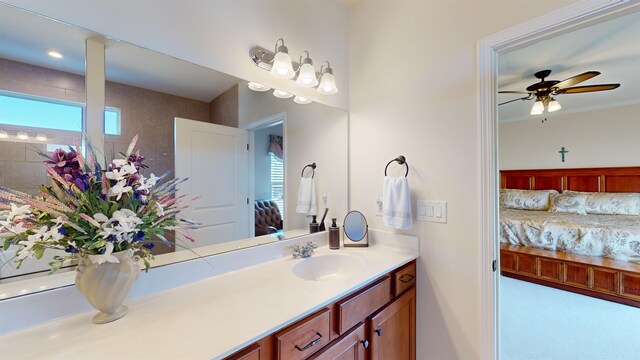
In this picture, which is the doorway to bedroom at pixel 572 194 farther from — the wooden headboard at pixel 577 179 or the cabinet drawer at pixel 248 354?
the cabinet drawer at pixel 248 354

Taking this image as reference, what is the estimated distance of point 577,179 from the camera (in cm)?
438

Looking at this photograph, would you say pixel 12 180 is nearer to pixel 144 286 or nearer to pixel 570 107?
pixel 144 286

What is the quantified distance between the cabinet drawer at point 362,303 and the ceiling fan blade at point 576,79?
270 cm

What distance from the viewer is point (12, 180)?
29.6 inches

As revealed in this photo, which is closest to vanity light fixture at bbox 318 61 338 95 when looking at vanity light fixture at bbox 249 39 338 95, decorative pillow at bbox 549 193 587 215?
vanity light fixture at bbox 249 39 338 95

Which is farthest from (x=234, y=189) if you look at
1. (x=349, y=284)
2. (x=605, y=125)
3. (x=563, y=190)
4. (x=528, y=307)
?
(x=605, y=125)

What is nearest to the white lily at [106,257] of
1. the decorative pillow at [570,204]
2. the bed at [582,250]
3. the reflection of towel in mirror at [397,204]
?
the reflection of towel in mirror at [397,204]

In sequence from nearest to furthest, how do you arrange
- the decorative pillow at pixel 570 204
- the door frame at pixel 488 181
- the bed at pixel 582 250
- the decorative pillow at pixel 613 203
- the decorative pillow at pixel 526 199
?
the door frame at pixel 488 181
the bed at pixel 582 250
the decorative pillow at pixel 613 203
the decorative pillow at pixel 570 204
the decorative pillow at pixel 526 199

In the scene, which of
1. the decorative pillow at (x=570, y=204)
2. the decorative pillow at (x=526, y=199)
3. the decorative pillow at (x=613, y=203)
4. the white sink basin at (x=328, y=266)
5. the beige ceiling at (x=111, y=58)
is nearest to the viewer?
the beige ceiling at (x=111, y=58)

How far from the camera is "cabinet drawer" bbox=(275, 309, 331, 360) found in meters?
0.80

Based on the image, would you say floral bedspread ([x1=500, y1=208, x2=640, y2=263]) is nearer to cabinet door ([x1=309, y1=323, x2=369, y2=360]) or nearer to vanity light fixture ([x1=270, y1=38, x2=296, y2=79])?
cabinet door ([x1=309, y1=323, x2=369, y2=360])

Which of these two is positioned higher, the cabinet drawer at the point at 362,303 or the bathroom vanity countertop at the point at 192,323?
the bathroom vanity countertop at the point at 192,323

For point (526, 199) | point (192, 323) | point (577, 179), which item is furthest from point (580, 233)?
point (192, 323)

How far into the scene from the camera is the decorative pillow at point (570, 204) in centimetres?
385
